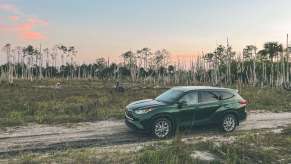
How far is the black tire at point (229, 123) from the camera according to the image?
13.6 m

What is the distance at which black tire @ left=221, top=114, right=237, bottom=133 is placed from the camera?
13.6m

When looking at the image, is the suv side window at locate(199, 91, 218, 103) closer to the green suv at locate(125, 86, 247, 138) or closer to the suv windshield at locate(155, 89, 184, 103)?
the green suv at locate(125, 86, 247, 138)

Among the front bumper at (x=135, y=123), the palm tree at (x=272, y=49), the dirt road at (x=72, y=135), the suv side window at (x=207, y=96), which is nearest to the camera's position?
the dirt road at (x=72, y=135)

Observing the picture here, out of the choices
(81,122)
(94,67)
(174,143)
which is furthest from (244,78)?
(174,143)

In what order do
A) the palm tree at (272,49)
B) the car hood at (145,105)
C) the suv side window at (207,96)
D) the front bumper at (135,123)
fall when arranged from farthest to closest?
the palm tree at (272,49), the suv side window at (207,96), the car hood at (145,105), the front bumper at (135,123)

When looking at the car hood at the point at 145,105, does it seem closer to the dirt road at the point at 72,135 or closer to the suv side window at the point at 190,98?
the suv side window at the point at 190,98

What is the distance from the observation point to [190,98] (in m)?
12.9

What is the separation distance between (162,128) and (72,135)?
131 inches

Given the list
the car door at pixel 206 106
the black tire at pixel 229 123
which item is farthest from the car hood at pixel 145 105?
the black tire at pixel 229 123

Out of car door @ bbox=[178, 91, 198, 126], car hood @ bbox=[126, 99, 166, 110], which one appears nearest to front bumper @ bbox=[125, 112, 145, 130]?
car hood @ bbox=[126, 99, 166, 110]

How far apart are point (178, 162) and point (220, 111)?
5.32 m

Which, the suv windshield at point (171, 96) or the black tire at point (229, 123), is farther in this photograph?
the black tire at point (229, 123)

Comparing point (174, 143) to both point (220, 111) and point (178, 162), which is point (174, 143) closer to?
point (178, 162)

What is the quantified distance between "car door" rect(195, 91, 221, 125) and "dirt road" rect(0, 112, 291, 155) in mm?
612
